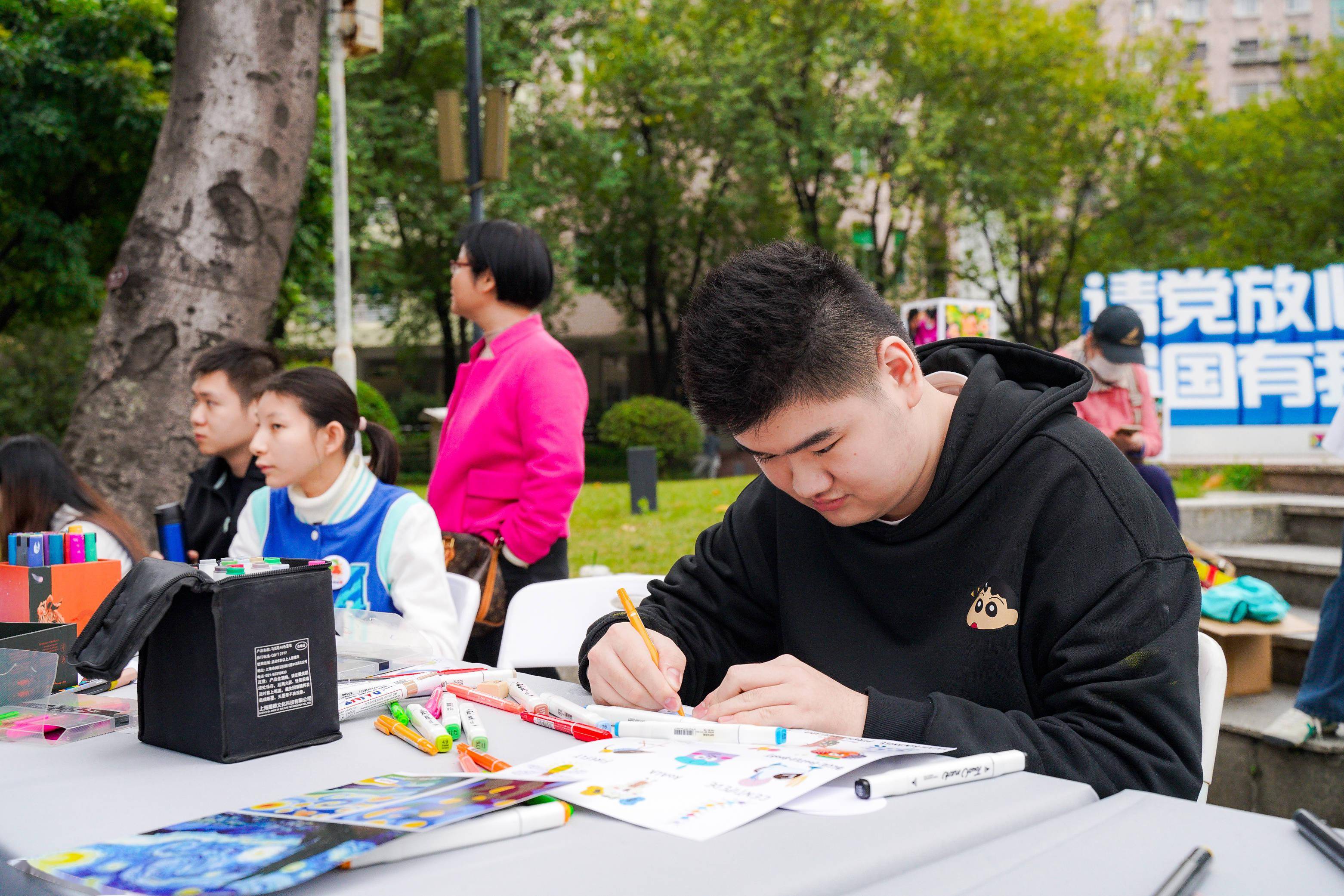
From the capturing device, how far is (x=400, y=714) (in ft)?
5.04

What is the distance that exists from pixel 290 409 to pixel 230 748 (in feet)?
5.76

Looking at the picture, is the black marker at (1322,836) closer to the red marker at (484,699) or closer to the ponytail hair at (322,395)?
the red marker at (484,699)

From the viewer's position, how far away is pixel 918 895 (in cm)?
91

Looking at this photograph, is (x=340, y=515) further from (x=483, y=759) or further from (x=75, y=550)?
(x=483, y=759)

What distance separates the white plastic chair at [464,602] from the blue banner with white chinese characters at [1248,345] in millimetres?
7686

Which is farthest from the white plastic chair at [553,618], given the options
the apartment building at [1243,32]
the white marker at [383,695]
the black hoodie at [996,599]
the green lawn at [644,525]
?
the apartment building at [1243,32]

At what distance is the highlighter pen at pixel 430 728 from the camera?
139 cm

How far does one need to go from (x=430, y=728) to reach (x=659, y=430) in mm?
15752

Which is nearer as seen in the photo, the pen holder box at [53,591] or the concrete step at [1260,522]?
the pen holder box at [53,591]

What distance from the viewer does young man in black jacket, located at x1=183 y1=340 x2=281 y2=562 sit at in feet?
12.0

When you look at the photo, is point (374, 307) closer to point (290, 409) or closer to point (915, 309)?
point (915, 309)

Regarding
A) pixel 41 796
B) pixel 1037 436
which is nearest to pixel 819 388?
pixel 1037 436

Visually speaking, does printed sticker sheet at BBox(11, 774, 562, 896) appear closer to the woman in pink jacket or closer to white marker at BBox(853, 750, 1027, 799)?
white marker at BBox(853, 750, 1027, 799)

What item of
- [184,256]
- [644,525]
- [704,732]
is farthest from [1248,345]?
[704,732]
